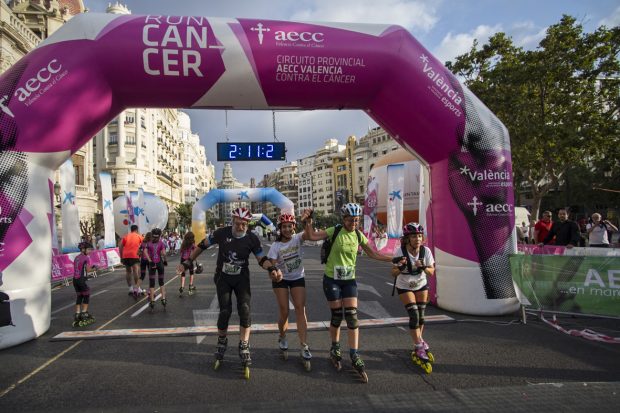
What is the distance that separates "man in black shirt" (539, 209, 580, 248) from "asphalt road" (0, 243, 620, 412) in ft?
8.47

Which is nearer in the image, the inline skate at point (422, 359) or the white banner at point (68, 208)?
the inline skate at point (422, 359)

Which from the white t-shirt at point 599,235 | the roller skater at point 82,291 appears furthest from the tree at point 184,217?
the white t-shirt at point 599,235

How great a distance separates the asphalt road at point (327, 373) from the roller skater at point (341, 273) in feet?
1.49

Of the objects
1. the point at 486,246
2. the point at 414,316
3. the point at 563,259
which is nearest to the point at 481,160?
the point at 486,246

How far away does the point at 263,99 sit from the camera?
782 centimetres

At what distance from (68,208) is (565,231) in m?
16.1

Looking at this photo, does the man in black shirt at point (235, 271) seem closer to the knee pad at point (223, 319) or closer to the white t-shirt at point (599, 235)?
the knee pad at point (223, 319)

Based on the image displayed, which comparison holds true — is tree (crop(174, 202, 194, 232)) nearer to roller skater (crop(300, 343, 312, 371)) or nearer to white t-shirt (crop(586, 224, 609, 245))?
white t-shirt (crop(586, 224, 609, 245))

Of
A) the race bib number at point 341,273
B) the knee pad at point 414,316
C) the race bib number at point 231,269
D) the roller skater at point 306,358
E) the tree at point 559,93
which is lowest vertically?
the roller skater at point 306,358

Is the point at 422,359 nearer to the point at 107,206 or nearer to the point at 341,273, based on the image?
the point at 341,273

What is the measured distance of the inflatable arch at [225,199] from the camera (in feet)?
102

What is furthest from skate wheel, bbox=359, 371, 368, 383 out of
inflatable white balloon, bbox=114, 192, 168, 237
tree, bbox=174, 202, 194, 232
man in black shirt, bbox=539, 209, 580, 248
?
tree, bbox=174, 202, 194, 232

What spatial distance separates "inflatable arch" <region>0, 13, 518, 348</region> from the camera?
6.38 m

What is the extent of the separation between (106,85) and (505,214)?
317 inches
